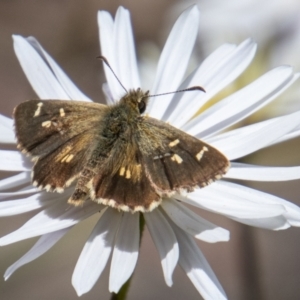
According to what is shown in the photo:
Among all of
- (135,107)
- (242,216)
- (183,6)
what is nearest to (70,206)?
(135,107)

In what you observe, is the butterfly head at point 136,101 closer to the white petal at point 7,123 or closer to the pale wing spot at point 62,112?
the pale wing spot at point 62,112

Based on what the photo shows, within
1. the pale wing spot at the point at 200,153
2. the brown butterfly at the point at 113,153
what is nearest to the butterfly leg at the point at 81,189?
the brown butterfly at the point at 113,153

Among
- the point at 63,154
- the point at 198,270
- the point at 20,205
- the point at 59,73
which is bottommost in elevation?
the point at 198,270

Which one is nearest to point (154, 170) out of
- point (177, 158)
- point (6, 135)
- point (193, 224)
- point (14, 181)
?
point (177, 158)

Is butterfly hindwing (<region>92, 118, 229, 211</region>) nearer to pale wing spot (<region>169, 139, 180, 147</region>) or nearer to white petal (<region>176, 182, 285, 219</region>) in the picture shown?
pale wing spot (<region>169, 139, 180, 147</region>)

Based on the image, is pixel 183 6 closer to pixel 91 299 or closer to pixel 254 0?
pixel 254 0

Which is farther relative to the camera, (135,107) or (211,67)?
(211,67)

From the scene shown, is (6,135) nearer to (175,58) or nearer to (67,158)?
(67,158)
